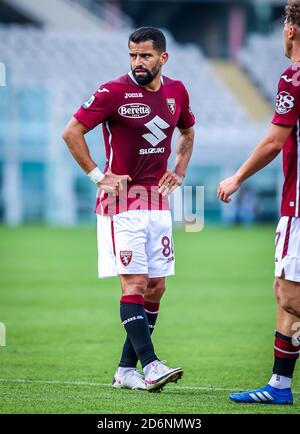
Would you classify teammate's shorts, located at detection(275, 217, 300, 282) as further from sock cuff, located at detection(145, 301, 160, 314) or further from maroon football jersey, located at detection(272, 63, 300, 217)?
sock cuff, located at detection(145, 301, 160, 314)

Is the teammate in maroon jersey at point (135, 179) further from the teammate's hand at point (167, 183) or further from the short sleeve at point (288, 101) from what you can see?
the short sleeve at point (288, 101)

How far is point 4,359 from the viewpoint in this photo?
956cm

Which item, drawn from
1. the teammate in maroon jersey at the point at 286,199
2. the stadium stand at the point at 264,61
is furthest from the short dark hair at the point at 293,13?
the stadium stand at the point at 264,61

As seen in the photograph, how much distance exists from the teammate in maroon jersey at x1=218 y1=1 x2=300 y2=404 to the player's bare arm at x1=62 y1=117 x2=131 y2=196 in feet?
3.36

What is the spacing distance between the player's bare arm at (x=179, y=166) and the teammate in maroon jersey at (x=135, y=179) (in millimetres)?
11

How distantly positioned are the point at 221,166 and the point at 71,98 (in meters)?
6.92

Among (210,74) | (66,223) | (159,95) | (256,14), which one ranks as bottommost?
(66,223)

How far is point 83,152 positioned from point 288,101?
164 centimetres

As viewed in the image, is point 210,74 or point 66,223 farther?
point 210,74

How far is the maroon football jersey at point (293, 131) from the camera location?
662 centimetres

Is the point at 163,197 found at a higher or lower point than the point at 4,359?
higher

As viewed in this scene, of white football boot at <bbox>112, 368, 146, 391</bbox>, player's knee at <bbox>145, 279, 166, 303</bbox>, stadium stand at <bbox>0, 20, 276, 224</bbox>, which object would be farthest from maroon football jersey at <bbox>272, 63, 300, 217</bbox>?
stadium stand at <bbox>0, 20, 276, 224</bbox>

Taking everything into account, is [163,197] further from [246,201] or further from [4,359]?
[246,201]

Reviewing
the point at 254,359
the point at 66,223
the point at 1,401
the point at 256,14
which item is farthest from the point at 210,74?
the point at 1,401
